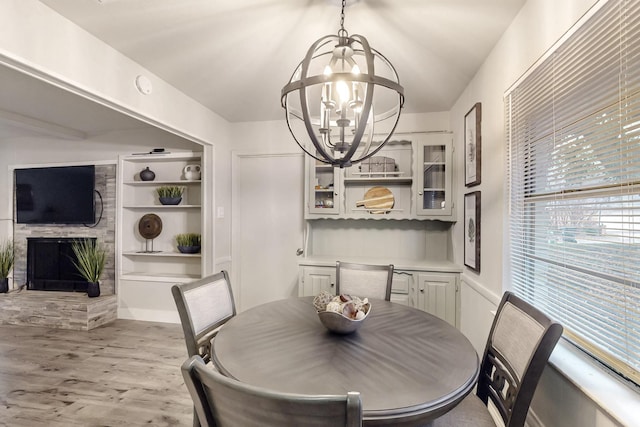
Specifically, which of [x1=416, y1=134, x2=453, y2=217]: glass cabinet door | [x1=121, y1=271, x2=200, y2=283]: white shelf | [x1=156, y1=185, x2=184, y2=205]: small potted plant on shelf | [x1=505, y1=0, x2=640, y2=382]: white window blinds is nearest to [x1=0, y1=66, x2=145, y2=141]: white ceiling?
[x1=156, y1=185, x2=184, y2=205]: small potted plant on shelf

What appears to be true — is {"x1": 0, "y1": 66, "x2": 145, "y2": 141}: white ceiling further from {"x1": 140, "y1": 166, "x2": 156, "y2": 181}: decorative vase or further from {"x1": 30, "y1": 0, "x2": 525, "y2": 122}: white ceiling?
{"x1": 30, "y1": 0, "x2": 525, "y2": 122}: white ceiling

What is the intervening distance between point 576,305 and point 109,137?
4.94 meters

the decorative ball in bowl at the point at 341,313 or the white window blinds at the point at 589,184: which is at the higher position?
the white window blinds at the point at 589,184

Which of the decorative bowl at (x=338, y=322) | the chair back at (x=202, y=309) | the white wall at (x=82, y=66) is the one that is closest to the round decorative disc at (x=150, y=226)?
the white wall at (x=82, y=66)

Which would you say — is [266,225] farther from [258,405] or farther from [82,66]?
[258,405]

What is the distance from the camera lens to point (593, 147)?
116 centimetres

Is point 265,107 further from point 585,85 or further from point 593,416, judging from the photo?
point 593,416

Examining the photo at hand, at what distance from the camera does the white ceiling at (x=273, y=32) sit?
64.7 inches

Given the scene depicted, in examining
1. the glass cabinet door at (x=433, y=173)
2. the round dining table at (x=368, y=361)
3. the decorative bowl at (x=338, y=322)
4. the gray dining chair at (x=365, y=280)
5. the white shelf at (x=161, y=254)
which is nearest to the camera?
the round dining table at (x=368, y=361)

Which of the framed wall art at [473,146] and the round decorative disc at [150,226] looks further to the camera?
the round decorative disc at [150,226]

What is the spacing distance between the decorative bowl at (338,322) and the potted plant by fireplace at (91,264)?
12.1ft

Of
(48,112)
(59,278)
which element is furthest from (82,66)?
(59,278)

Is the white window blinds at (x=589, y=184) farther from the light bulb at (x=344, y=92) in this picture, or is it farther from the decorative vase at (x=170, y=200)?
the decorative vase at (x=170, y=200)

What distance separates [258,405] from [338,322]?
2.28 feet
